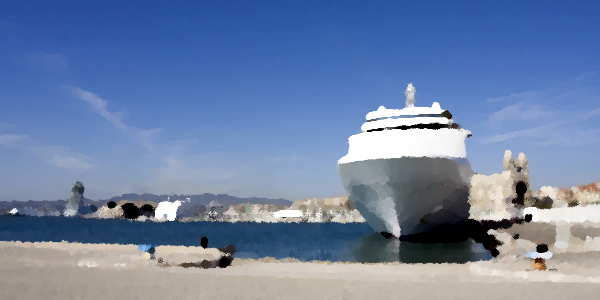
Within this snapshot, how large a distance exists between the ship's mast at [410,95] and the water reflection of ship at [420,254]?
1007 cm

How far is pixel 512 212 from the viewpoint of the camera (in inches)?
3049

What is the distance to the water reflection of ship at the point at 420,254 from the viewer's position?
890 inches

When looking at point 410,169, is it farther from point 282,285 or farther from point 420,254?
point 282,285

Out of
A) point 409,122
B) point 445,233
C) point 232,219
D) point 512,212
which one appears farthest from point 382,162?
point 232,219

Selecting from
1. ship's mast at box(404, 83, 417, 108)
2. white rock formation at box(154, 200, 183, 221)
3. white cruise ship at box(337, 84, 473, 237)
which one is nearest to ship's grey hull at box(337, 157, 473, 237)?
white cruise ship at box(337, 84, 473, 237)

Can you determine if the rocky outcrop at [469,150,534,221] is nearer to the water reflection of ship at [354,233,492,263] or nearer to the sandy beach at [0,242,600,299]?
the water reflection of ship at [354,233,492,263]

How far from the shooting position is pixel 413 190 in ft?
89.5

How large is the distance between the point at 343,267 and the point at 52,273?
9630 mm

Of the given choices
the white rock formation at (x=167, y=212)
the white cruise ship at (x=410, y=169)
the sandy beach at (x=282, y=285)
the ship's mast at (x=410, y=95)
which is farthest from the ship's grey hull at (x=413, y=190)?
the white rock formation at (x=167, y=212)

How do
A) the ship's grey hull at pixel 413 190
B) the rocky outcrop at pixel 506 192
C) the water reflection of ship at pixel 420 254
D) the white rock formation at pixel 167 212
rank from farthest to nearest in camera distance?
the white rock formation at pixel 167 212 < the rocky outcrop at pixel 506 192 < the ship's grey hull at pixel 413 190 < the water reflection of ship at pixel 420 254

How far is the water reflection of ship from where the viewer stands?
22594 millimetres

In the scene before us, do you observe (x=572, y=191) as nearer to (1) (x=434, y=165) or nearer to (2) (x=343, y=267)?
(1) (x=434, y=165)

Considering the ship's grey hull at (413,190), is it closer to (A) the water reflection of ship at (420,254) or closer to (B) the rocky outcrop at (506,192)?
(A) the water reflection of ship at (420,254)

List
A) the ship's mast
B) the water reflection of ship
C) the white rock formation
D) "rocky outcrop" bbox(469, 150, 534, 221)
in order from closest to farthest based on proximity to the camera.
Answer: the water reflection of ship < the ship's mast < "rocky outcrop" bbox(469, 150, 534, 221) < the white rock formation
